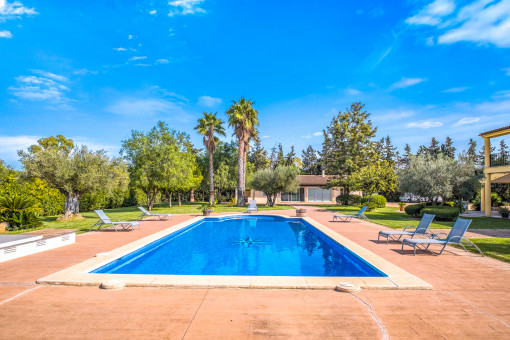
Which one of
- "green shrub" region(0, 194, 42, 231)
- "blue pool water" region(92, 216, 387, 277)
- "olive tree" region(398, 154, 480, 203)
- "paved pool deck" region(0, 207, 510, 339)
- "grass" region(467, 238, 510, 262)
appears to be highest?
"olive tree" region(398, 154, 480, 203)

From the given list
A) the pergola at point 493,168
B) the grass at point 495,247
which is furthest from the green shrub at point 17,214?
the pergola at point 493,168

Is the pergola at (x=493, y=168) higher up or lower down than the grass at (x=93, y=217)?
higher up

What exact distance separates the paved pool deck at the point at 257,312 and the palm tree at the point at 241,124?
23016 millimetres

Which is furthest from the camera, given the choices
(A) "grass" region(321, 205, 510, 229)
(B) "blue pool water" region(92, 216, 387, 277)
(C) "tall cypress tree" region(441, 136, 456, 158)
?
(C) "tall cypress tree" region(441, 136, 456, 158)

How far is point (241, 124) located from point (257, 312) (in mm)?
25741

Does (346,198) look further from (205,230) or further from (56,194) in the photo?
(56,194)

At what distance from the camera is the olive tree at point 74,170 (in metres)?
13.5

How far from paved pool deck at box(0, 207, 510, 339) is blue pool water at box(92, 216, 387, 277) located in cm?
142

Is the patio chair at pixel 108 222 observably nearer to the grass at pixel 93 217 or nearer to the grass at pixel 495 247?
the grass at pixel 93 217

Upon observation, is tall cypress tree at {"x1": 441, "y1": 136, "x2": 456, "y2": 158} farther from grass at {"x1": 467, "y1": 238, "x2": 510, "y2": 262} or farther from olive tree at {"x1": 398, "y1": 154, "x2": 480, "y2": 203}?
grass at {"x1": 467, "y1": 238, "x2": 510, "y2": 262}

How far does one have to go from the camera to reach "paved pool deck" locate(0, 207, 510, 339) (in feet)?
10.6

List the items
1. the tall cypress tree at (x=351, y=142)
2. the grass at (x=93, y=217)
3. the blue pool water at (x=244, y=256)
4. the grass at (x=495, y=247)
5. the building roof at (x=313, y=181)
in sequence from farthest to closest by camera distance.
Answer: the building roof at (x=313, y=181) → the tall cypress tree at (x=351, y=142) → the grass at (x=93, y=217) → the grass at (x=495, y=247) → the blue pool water at (x=244, y=256)

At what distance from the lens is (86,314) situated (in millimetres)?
3752

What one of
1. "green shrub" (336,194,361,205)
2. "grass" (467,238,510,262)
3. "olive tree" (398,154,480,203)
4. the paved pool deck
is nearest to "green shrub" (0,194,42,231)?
the paved pool deck
